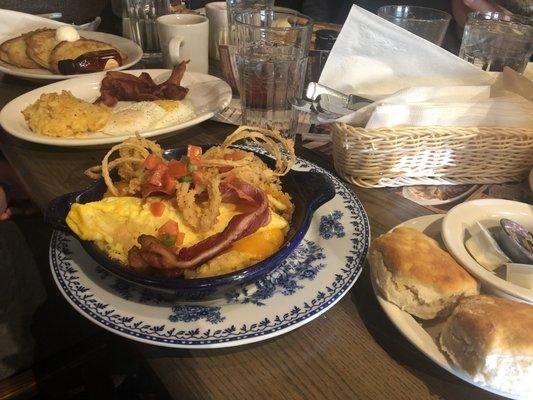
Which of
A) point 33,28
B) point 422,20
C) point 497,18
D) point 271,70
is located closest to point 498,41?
point 497,18

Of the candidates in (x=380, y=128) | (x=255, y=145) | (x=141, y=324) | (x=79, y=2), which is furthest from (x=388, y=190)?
(x=79, y=2)

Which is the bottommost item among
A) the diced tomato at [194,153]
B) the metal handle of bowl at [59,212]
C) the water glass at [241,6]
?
the metal handle of bowl at [59,212]

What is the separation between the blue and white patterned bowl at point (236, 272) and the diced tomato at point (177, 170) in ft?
0.35

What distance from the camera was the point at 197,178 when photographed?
824mm

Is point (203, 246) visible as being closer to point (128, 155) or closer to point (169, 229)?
point (169, 229)

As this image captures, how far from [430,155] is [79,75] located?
1171 millimetres

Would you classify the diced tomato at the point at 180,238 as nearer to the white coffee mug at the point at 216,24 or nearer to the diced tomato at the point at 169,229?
the diced tomato at the point at 169,229

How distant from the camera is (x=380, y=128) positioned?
1002mm

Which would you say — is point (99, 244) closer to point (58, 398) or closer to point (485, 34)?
point (58, 398)

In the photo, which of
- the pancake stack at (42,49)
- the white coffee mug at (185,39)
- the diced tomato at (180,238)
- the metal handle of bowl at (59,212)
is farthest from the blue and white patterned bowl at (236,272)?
the pancake stack at (42,49)

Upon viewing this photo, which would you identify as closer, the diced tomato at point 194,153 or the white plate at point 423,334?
the white plate at point 423,334

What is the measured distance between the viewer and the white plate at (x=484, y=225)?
26.5 inches

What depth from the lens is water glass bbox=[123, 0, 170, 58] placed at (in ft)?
6.24

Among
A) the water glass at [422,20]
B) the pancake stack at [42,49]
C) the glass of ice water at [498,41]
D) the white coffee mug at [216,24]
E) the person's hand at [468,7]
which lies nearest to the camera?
the glass of ice water at [498,41]
